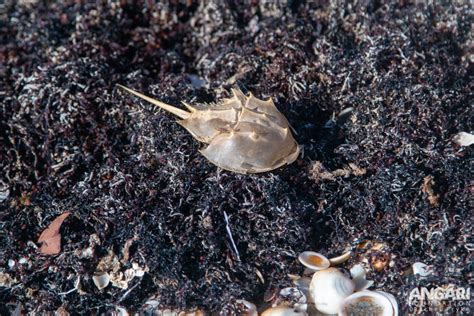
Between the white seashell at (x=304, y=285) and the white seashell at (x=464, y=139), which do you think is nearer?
the white seashell at (x=304, y=285)

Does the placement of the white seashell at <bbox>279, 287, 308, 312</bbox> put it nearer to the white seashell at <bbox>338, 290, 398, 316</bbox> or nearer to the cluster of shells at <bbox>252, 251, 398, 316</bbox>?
the cluster of shells at <bbox>252, 251, 398, 316</bbox>

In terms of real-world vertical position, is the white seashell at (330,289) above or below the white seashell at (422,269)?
below

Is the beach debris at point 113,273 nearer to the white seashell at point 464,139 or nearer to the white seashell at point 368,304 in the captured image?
the white seashell at point 368,304

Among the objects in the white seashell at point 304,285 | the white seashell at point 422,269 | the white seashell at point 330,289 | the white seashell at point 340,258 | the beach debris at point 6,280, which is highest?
the white seashell at point 422,269

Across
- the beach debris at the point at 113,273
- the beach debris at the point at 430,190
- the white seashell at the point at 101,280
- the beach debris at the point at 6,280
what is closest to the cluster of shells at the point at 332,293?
the beach debris at the point at 430,190

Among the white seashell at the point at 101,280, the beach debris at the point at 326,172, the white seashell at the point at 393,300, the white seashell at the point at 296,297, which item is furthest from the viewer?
the beach debris at the point at 326,172

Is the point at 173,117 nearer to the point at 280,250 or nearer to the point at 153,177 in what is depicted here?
the point at 153,177

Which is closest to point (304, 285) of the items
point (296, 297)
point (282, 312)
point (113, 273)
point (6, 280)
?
point (296, 297)

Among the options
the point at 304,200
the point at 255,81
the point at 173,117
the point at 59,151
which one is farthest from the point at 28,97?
the point at 304,200
